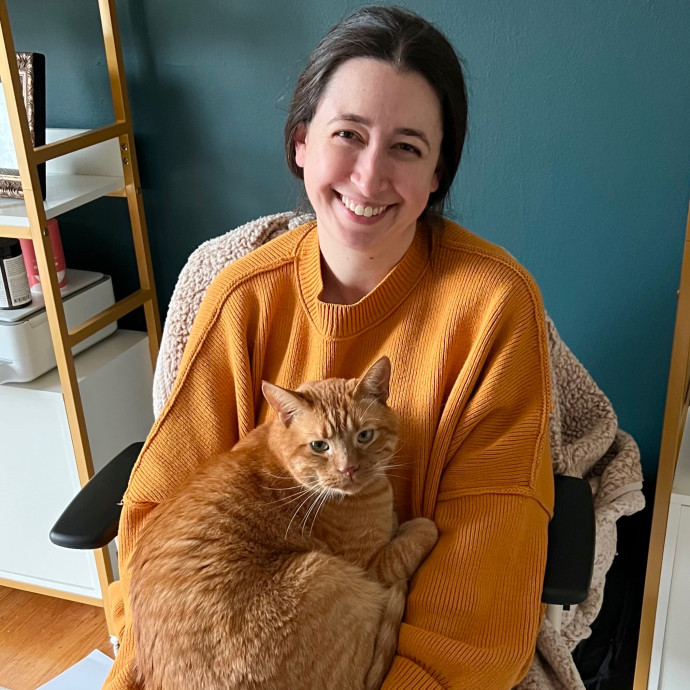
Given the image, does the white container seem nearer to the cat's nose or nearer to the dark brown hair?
the dark brown hair

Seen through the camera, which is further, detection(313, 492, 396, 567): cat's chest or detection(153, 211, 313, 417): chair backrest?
detection(153, 211, 313, 417): chair backrest

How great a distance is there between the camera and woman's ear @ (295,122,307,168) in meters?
1.25

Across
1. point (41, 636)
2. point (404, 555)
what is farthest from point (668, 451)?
point (41, 636)

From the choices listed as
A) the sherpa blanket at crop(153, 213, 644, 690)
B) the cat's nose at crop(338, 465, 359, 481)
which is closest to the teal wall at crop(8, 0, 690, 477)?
the sherpa blanket at crop(153, 213, 644, 690)

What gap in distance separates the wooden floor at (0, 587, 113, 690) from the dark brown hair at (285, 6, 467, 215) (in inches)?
60.2

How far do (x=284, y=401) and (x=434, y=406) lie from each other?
0.24 metres

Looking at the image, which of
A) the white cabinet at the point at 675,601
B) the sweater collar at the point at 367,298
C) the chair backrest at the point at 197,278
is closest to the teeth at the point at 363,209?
the sweater collar at the point at 367,298

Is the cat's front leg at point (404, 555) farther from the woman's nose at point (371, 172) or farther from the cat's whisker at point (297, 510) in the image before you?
the woman's nose at point (371, 172)

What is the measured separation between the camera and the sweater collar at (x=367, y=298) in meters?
1.23

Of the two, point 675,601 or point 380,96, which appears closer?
point 380,96

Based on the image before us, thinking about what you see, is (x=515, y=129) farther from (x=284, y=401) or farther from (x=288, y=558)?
(x=288, y=558)

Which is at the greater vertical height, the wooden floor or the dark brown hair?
the dark brown hair

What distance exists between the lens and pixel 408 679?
1.03 m

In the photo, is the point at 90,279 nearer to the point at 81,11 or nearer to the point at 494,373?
the point at 81,11
